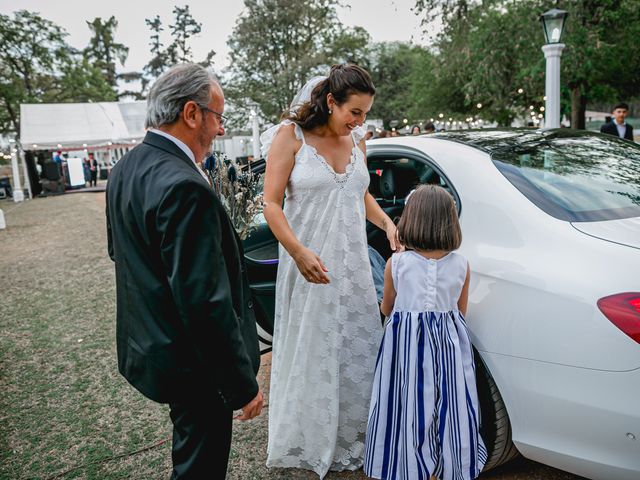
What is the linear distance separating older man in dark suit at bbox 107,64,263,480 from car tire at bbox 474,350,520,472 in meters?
1.00

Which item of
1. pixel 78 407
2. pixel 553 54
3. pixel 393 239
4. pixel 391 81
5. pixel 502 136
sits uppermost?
pixel 391 81

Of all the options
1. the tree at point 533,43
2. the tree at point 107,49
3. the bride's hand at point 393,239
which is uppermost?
the tree at point 107,49

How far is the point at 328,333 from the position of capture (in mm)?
2402

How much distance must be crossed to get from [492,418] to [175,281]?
4.85 ft

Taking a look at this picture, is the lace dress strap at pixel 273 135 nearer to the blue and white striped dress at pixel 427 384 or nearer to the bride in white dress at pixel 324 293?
the bride in white dress at pixel 324 293

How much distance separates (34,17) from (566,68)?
31062 mm

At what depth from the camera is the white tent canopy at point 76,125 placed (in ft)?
72.0

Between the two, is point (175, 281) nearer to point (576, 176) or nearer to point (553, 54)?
point (576, 176)

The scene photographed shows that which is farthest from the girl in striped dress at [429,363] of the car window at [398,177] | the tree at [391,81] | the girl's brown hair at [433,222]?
the tree at [391,81]

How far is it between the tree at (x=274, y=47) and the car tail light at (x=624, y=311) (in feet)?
93.3

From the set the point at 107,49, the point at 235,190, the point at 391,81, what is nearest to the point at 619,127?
the point at 235,190

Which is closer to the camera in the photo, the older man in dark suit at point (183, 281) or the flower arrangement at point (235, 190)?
the older man in dark suit at point (183, 281)

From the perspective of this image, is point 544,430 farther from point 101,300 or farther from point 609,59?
point 609,59

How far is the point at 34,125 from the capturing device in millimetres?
22297
